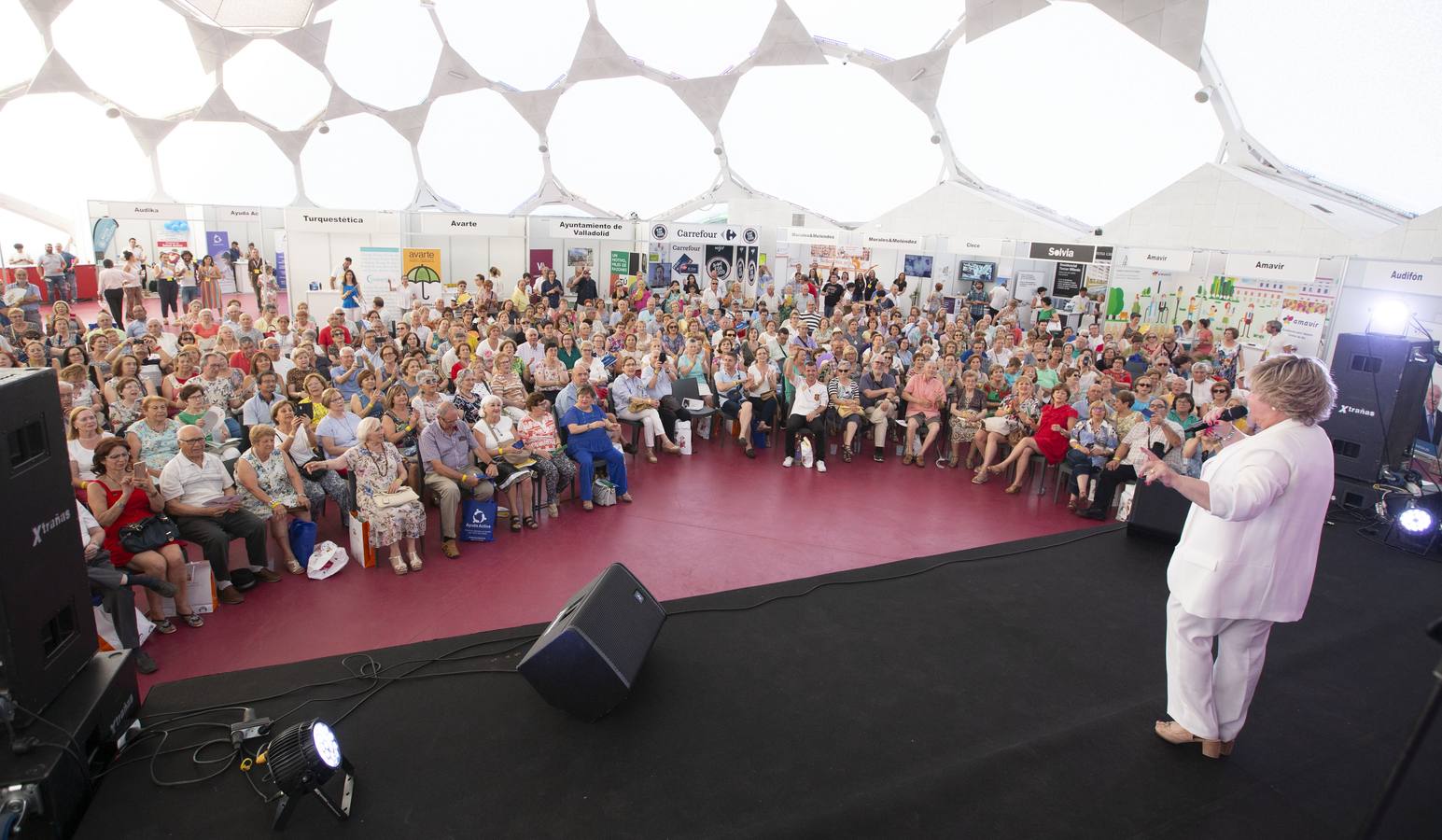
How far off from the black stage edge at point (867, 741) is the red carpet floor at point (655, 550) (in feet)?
2.59

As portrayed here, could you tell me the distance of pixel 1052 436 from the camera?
22.8 ft

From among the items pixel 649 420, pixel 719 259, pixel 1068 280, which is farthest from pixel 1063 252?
pixel 649 420

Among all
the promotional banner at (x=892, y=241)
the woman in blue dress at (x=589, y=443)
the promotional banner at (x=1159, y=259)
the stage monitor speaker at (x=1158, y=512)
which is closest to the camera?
the stage monitor speaker at (x=1158, y=512)

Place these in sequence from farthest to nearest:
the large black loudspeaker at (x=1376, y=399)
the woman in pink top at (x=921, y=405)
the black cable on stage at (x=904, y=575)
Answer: the woman in pink top at (x=921, y=405), the large black loudspeaker at (x=1376, y=399), the black cable on stage at (x=904, y=575)

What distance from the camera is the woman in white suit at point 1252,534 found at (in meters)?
2.40

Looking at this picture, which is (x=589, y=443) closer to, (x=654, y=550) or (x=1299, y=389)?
(x=654, y=550)

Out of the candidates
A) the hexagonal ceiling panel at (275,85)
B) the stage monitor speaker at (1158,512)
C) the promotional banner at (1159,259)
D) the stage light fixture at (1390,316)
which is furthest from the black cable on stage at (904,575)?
the hexagonal ceiling panel at (275,85)

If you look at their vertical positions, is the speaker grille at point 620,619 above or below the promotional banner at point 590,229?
below

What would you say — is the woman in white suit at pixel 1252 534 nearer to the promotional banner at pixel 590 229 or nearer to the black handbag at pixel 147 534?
the black handbag at pixel 147 534

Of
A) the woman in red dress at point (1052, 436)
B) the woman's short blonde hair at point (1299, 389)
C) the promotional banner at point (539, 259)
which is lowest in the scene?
the woman in red dress at point (1052, 436)

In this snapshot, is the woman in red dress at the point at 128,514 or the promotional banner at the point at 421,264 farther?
the promotional banner at the point at 421,264

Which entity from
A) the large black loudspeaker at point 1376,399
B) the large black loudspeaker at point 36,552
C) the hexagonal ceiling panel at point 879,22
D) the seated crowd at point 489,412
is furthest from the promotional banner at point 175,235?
the large black loudspeaker at point 1376,399

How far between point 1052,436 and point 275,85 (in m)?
26.2

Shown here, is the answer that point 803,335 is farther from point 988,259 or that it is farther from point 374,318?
point 988,259
